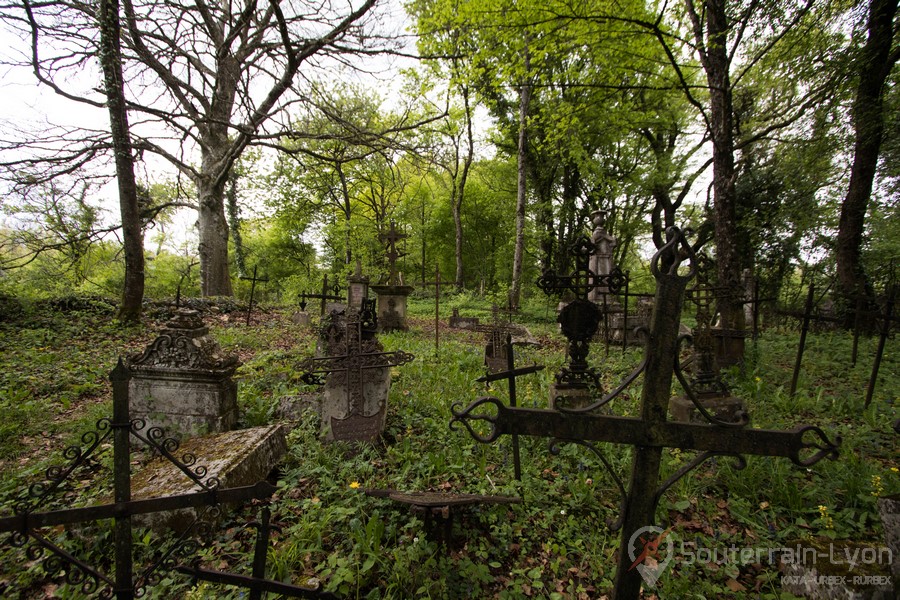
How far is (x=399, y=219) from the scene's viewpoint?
2384 cm

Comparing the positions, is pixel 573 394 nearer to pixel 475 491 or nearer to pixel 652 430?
pixel 475 491

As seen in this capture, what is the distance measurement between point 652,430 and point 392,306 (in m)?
9.86

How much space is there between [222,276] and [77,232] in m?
4.16

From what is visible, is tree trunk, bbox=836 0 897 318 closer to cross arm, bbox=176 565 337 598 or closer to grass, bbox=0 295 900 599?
grass, bbox=0 295 900 599

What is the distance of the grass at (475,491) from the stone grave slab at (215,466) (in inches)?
6.3

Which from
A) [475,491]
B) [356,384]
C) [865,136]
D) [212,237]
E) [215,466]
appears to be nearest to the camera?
[215,466]

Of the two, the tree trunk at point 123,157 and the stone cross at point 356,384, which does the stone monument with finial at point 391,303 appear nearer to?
the tree trunk at point 123,157

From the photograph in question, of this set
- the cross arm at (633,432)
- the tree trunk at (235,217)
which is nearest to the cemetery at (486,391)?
the cross arm at (633,432)

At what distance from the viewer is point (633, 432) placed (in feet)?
4.48

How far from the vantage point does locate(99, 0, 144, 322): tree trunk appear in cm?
661

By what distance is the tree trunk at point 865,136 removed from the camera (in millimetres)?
5403

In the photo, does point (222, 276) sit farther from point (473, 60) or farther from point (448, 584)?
point (448, 584)

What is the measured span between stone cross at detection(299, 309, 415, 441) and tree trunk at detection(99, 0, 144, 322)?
21.3 ft

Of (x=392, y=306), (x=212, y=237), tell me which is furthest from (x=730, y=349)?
(x=212, y=237)
